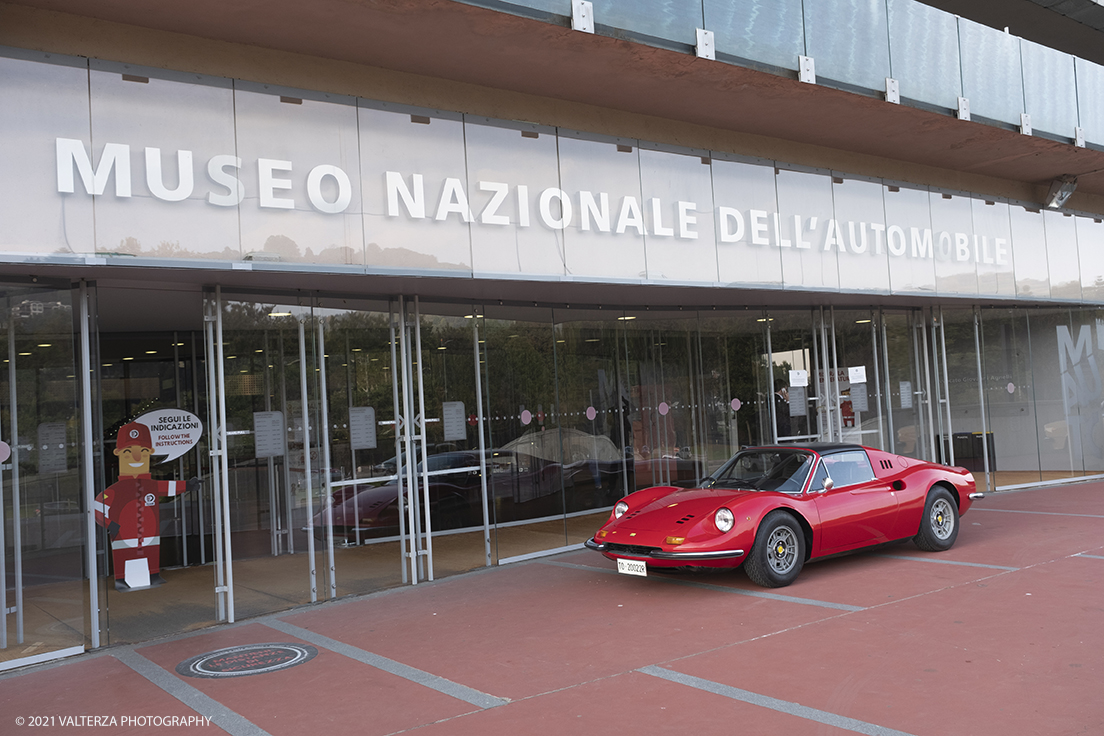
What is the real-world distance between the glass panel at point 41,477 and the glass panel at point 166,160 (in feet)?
3.30

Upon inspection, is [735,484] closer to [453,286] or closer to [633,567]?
[633,567]

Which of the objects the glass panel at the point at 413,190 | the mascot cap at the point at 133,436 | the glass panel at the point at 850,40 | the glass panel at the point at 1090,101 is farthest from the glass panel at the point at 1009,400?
the mascot cap at the point at 133,436

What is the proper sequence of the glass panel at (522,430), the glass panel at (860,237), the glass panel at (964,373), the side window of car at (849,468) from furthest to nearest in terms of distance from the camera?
the glass panel at (964,373) < the glass panel at (860,237) < the glass panel at (522,430) < the side window of car at (849,468)

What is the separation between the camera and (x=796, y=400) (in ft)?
46.1

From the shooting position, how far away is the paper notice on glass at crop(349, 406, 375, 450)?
9.39m

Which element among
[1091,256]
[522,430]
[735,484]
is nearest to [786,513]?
[735,484]

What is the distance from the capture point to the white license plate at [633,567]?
7773 mm

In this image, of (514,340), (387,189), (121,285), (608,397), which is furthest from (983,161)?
(121,285)

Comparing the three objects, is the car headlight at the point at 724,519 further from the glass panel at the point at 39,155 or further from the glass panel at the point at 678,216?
the glass panel at the point at 39,155

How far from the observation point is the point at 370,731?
4.84 m

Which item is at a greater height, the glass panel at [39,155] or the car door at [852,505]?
the glass panel at [39,155]

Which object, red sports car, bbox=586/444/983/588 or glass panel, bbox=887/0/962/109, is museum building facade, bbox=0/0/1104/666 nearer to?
glass panel, bbox=887/0/962/109

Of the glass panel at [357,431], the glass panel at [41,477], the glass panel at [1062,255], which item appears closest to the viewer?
the glass panel at [41,477]

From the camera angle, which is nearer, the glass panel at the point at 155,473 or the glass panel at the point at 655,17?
the glass panel at the point at 655,17
